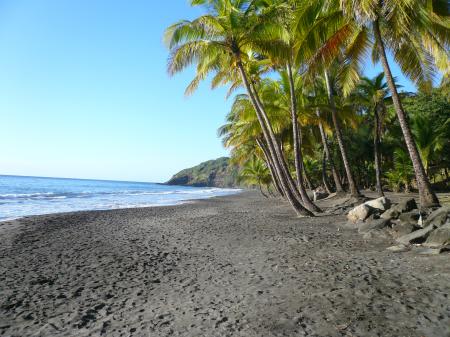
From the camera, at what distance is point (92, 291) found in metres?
5.43

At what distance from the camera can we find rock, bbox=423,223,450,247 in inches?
253

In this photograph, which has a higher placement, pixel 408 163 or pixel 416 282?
pixel 408 163

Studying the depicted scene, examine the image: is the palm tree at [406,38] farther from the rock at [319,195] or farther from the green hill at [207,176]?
the green hill at [207,176]

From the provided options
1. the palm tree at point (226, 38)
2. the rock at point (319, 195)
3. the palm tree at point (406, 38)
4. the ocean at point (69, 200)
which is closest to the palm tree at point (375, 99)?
the rock at point (319, 195)

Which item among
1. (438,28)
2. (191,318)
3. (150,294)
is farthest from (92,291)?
(438,28)

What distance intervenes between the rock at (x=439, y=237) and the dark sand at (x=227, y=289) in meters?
0.56

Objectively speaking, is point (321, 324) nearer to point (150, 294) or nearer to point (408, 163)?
point (150, 294)

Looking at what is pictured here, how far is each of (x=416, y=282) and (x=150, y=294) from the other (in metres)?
4.19

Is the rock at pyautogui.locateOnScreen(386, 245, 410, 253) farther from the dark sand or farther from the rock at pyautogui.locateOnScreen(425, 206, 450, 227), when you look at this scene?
the rock at pyautogui.locateOnScreen(425, 206, 450, 227)

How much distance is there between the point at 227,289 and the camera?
5258mm

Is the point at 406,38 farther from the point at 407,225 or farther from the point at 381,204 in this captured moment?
the point at 407,225

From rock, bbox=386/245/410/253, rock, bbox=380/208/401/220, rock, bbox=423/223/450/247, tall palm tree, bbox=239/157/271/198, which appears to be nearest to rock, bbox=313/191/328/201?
tall palm tree, bbox=239/157/271/198

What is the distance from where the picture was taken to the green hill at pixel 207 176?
14438 cm

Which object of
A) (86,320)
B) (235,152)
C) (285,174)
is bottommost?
(86,320)
